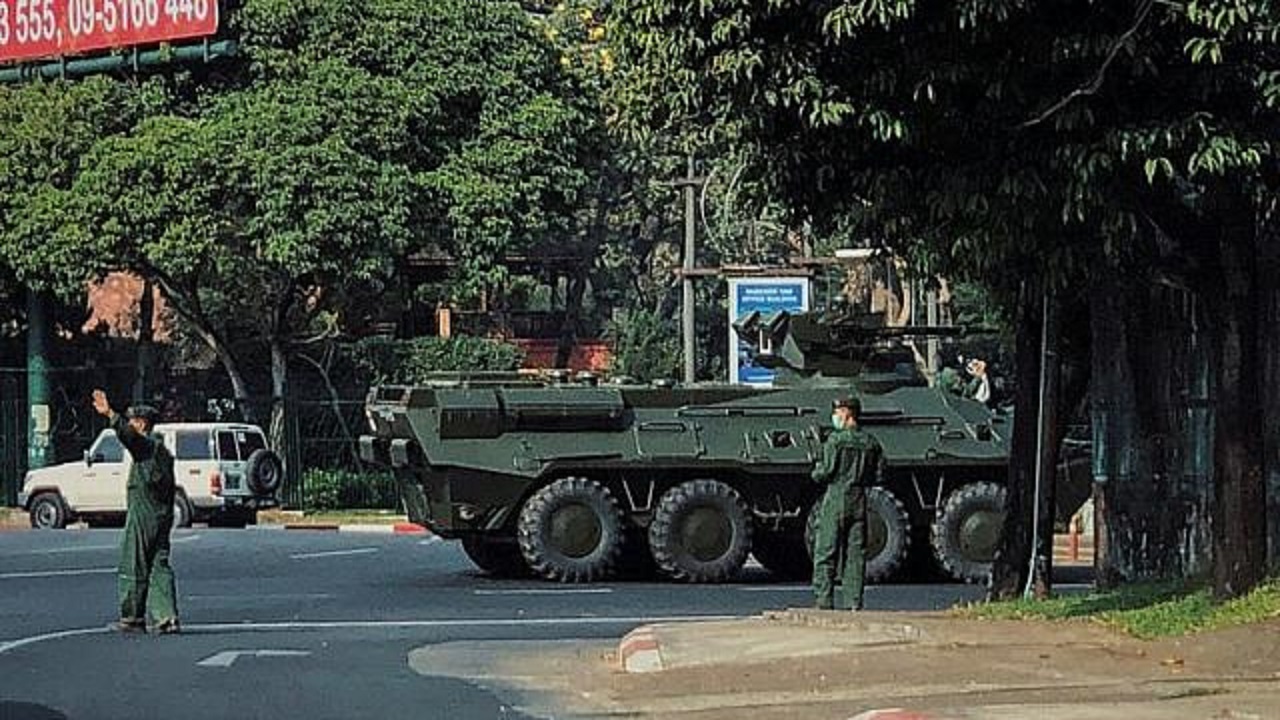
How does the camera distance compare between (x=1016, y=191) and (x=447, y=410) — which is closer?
(x=1016, y=191)

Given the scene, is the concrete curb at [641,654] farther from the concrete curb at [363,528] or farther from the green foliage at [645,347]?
the green foliage at [645,347]

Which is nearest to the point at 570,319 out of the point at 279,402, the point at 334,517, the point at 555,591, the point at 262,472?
the point at 279,402

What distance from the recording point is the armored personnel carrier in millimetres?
22688

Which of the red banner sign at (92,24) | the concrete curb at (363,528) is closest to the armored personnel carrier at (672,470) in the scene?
the concrete curb at (363,528)

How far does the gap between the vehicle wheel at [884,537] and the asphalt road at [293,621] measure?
274 mm

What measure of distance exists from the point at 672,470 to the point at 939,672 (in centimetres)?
1030

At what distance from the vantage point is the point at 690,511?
22797mm

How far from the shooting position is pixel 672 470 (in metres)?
22.9

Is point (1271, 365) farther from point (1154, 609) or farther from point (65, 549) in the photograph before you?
point (65, 549)

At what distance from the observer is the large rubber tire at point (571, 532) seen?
22.6 meters

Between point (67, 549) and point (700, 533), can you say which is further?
point (67, 549)

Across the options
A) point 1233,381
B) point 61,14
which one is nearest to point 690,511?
point 1233,381

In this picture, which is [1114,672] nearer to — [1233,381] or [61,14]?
[1233,381]

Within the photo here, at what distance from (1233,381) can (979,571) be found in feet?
29.5
